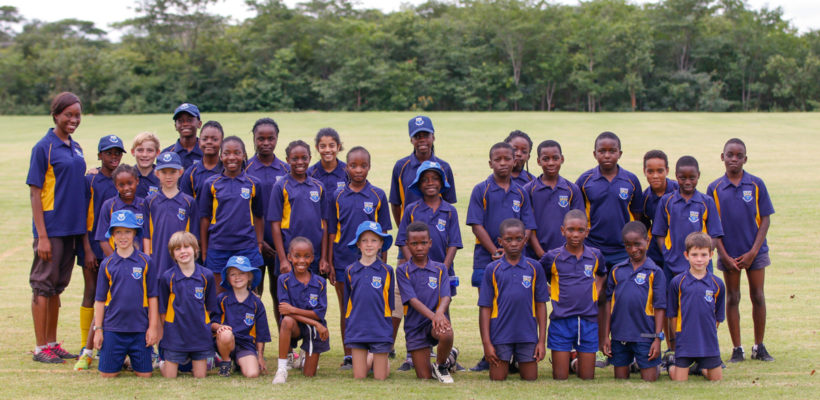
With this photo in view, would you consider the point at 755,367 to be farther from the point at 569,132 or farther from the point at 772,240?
the point at 569,132

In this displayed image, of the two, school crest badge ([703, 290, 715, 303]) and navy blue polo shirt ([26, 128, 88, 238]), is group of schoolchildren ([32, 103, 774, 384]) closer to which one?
school crest badge ([703, 290, 715, 303])

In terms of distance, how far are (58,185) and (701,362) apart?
5837 mm

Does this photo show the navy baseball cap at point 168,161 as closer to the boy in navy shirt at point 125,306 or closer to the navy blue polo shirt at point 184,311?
the boy in navy shirt at point 125,306

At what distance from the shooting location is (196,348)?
652 cm

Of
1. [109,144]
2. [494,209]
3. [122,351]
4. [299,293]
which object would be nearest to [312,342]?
[299,293]

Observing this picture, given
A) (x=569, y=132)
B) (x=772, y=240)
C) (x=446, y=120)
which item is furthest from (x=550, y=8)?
(x=772, y=240)

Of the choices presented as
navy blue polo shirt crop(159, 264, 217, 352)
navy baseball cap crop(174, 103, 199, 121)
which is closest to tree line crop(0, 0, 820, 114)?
navy baseball cap crop(174, 103, 199, 121)

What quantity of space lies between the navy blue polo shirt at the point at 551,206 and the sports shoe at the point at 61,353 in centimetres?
445

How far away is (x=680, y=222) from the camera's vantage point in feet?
22.9

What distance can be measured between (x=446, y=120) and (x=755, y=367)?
31.2 m

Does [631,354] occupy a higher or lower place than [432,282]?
lower

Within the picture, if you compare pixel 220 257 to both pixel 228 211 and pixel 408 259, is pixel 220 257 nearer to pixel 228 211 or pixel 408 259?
pixel 228 211

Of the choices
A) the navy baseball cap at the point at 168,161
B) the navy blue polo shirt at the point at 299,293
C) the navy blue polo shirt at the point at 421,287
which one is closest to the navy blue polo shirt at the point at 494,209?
the navy blue polo shirt at the point at 421,287

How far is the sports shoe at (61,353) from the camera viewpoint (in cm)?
712
